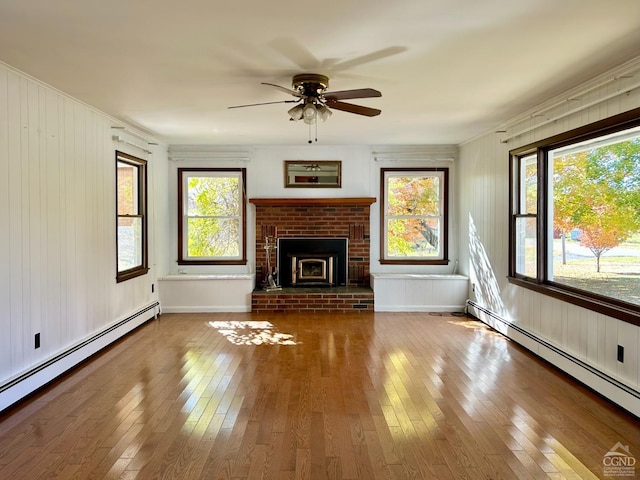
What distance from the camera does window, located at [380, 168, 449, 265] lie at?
22.2ft

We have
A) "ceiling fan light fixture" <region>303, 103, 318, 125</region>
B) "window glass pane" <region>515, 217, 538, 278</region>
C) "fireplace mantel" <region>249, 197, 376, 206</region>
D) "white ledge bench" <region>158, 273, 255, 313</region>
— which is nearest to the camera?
"ceiling fan light fixture" <region>303, 103, 318, 125</region>

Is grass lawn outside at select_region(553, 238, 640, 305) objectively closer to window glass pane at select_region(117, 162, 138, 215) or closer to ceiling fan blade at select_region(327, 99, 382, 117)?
ceiling fan blade at select_region(327, 99, 382, 117)

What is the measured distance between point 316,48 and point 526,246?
10.5 ft

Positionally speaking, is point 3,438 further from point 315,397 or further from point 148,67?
point 148,67

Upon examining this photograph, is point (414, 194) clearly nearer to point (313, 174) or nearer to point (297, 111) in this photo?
point (313, 174)

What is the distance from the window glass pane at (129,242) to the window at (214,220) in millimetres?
1066

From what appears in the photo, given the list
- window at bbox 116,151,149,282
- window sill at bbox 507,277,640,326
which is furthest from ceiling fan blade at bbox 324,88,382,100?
window at bbox 116,151,149,282

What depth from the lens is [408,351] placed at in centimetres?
442

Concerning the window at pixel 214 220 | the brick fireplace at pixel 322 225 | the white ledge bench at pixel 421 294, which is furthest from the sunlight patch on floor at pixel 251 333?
the white ledge bench at pixel 421 294

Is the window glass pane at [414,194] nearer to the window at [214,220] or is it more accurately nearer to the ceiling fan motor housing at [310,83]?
the window at [214,220]

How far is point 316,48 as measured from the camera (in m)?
2.80

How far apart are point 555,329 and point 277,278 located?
13.0 ft

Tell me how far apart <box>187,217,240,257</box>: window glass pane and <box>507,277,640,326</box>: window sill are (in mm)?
4238

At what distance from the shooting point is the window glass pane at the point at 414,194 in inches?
267
